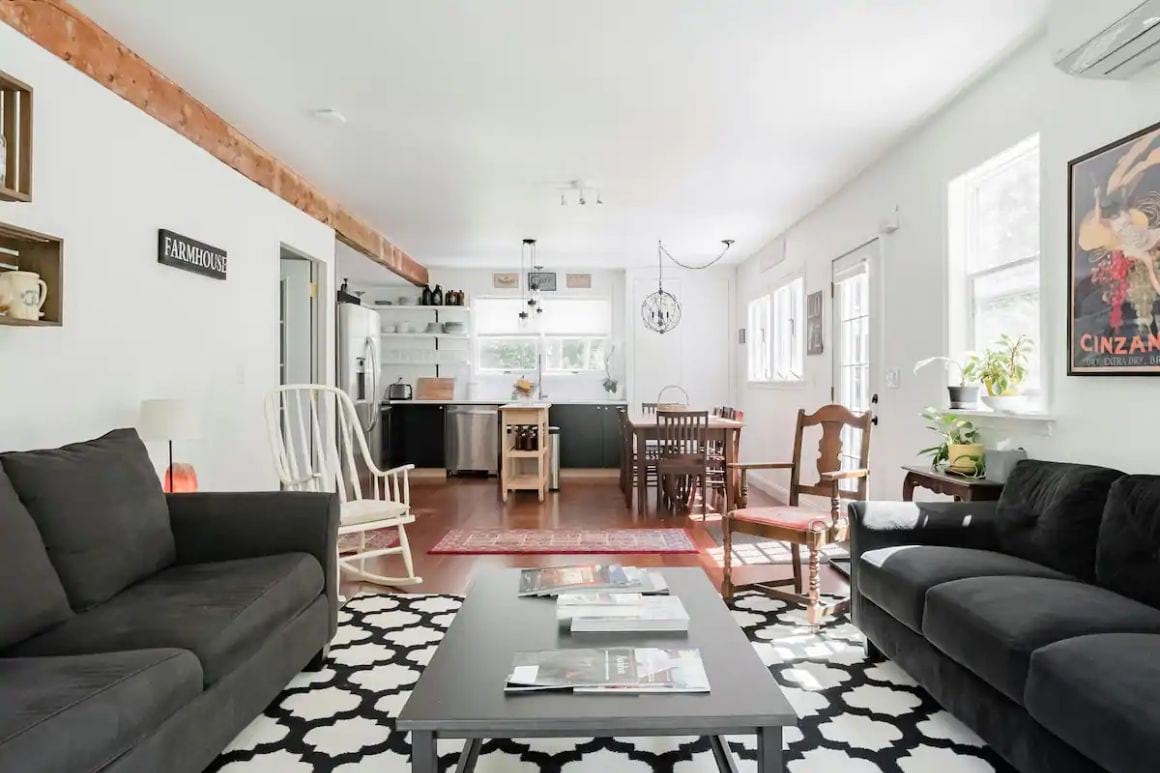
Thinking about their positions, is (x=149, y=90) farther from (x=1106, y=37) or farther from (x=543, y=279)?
(x=543, y=279)

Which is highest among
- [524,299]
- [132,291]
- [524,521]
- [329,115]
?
[329,115]

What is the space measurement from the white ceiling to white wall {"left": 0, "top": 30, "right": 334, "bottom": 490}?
0.38 metres

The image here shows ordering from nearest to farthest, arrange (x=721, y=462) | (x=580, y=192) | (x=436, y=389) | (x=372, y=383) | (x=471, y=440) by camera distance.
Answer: (x=580, y=192) < (x=721, y=462) < (x=372, y=383) < (x=471, y=440) < (x=436, y=389)

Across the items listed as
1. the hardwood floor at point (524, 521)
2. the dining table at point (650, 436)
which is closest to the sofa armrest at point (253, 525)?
the hardwood floor at point (524, 521)

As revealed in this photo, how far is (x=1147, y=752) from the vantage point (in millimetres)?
1323

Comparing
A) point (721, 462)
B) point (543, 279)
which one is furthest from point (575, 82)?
point (543, 279)

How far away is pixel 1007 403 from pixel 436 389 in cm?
696

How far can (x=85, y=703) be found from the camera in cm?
142

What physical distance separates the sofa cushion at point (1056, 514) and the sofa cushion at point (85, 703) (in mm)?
2672

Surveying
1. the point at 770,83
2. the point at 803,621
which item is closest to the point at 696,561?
the point at 803,621

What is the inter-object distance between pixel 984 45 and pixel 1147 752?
2.84m

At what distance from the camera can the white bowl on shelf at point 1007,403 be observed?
3.04 meters

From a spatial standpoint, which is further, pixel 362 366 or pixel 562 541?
pixel 362 366

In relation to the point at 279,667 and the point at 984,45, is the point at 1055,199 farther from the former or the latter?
the point at 279,667
